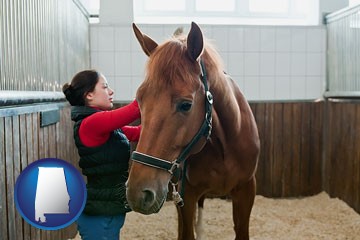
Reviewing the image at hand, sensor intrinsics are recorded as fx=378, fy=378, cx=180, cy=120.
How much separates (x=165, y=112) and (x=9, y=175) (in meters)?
0.78

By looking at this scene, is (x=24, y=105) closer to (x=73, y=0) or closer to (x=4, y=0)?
(x=4, y=0)

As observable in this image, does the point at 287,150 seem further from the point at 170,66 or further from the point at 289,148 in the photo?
the point at 170,66

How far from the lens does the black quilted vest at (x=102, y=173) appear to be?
1.45 meters

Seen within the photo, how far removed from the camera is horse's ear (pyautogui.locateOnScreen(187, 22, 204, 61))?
129 centimetres

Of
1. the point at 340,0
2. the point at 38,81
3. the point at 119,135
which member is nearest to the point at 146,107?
the point at 119,135

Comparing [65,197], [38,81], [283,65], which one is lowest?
[65,197]

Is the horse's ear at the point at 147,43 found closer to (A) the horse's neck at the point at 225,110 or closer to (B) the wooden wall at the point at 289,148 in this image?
(A) the horse's neck at the point at 225,110

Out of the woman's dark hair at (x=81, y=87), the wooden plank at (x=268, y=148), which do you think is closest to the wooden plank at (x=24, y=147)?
the woman's dark hair at (x=81, y=87)

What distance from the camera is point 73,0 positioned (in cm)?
286

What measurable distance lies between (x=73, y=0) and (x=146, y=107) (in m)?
1.97

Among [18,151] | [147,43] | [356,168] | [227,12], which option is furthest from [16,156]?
[227,12]

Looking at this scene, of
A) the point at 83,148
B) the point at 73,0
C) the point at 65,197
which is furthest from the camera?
the point at 73,0

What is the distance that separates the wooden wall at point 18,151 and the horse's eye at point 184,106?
71 cm

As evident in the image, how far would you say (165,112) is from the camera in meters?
1.21
